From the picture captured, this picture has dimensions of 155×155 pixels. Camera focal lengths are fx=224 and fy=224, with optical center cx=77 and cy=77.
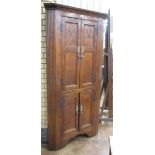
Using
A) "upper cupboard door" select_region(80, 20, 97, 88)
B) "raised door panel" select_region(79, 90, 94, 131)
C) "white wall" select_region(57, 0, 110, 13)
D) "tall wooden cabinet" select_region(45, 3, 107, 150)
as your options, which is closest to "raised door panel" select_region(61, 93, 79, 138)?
"tall wooden cabinet" select_region(45, 3, 107, 150)

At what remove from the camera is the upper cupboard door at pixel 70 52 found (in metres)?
2.95

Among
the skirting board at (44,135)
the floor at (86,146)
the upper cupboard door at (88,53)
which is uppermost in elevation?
the upper cupboard door at (88,53)

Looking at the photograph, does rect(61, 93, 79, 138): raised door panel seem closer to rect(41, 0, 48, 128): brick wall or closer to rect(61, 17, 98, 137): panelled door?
rect(61, 17, 98, 137): panelled door

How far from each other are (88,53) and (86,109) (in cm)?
83

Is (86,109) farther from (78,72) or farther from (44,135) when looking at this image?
(44,135)

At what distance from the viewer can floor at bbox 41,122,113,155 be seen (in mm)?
2982

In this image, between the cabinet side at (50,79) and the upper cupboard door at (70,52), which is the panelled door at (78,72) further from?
the cabinet side at (50,79)

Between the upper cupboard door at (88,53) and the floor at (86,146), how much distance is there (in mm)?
828

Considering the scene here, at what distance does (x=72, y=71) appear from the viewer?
10.2 feet

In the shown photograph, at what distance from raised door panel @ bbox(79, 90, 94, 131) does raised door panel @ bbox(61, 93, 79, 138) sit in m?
0.10

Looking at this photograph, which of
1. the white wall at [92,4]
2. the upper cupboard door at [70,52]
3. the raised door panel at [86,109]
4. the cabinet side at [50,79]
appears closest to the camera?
the cabinet side at [50,79]

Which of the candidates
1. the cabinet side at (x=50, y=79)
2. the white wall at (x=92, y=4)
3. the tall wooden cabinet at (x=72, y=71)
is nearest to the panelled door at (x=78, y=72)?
A: the tall wooden cabinet at (x=72, y=71)

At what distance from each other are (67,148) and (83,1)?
2.52 meters
